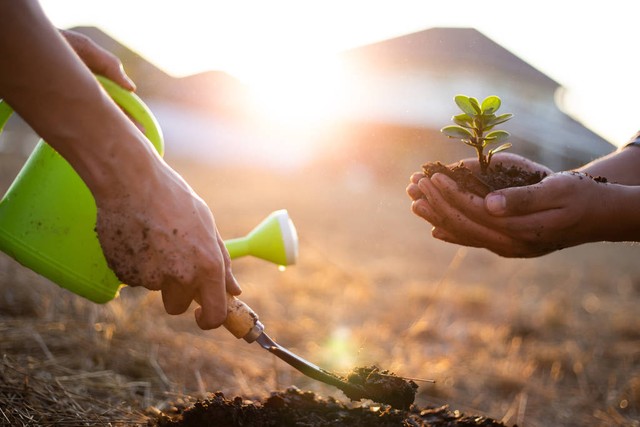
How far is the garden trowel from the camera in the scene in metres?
1.33

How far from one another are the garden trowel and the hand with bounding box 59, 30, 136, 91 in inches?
29.6

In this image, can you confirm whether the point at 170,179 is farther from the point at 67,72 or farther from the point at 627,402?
the point at 627,402

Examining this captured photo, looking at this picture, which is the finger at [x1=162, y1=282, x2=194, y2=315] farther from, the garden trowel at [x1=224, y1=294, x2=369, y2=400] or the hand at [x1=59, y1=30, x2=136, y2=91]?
the hand at [x1=59, y1=30, x2=136, y2=91]

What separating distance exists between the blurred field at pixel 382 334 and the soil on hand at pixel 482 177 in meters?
0.68

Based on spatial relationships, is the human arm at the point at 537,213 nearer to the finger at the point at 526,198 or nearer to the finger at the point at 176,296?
the finger at the point at 526,198

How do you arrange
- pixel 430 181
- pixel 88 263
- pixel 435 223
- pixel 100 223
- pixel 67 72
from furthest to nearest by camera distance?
pixel 435 223, pixel 430 181, pixel 88 263, pixel 100 223, pixel 67 72

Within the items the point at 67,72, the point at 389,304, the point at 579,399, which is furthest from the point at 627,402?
the point at 67,72

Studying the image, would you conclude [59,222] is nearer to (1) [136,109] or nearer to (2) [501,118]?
(1) [136,109]

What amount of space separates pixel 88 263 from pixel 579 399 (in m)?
2.51

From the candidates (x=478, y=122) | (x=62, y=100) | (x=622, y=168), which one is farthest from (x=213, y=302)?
(x=622, y=168)

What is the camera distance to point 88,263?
151cm

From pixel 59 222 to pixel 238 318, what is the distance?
613mm

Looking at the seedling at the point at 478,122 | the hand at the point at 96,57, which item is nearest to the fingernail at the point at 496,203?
the seedling at the point at 478,122

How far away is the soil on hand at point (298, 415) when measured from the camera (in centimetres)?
133
